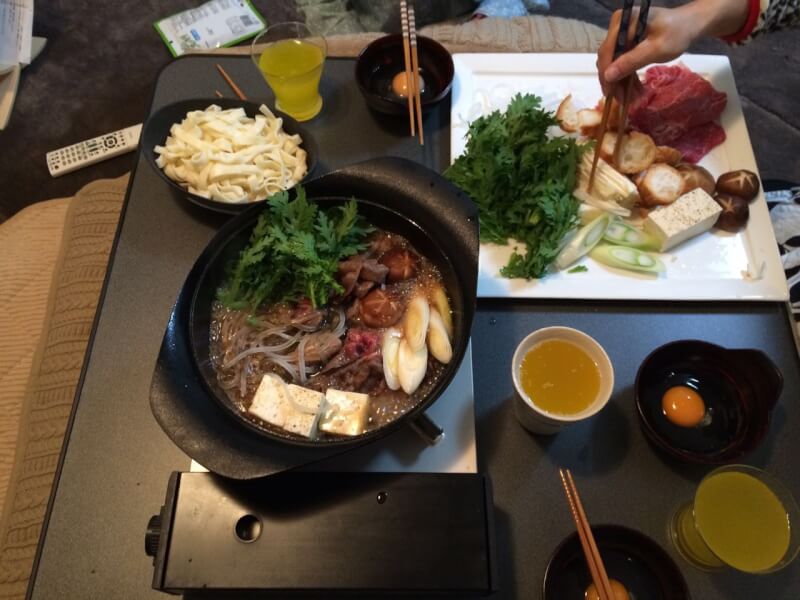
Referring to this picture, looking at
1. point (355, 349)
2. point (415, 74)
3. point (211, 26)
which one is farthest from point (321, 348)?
point (211, 26)

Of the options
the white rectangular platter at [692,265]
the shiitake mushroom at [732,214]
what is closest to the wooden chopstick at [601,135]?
the white rectangular platter at [692,265]

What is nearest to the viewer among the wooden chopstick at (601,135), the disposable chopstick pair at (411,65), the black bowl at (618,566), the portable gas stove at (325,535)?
the portable gas stove at (325,535)

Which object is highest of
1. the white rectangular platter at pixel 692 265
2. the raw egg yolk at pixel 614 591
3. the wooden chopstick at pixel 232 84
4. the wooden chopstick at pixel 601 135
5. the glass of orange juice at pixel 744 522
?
the wooden chopstick at pixel 232 84

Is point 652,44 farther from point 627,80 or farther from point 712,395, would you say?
point 712,395

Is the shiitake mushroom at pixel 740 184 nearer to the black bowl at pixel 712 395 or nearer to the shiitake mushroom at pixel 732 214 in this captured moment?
the shiitake mushroom at pixel 732 214

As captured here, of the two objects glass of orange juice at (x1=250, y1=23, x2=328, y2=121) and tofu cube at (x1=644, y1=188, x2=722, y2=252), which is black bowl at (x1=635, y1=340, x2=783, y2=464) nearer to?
tofu cube at (x1=644, y1=188, x2=722, y2=252)

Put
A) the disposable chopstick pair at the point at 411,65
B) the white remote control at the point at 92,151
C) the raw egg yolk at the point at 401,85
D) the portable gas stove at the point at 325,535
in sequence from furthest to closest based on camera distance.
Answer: the white remote control at the point at 92,151, the raw egg yolk at the point at 401,85, the disposable chopstick pair at the point at 411,65, the portable gas stove at the point at 325,535

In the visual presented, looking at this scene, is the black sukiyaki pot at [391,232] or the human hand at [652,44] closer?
the black sukiyaki pot at [391,232]
